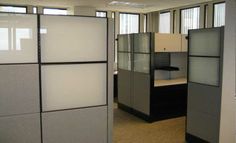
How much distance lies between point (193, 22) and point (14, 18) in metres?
5.61

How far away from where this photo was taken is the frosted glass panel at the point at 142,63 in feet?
15.8

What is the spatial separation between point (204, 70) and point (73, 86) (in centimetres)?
195

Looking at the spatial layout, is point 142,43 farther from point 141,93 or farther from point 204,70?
point 204,70

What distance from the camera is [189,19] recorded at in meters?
7.16

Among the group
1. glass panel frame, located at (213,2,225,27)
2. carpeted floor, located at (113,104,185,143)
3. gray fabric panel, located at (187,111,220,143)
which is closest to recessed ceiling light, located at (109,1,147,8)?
glass panel frame, located at (213,2,225,27)

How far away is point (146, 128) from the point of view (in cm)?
456

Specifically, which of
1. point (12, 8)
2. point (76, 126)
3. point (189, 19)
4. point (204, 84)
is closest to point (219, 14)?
point (189, 19)

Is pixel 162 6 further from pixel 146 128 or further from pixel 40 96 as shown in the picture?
pixel 40 96

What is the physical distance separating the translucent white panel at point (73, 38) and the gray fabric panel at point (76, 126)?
2.02 ft

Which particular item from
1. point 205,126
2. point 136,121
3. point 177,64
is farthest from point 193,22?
point 205,126

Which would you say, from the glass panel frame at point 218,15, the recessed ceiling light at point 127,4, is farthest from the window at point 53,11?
the glass panel frame at point 218,15

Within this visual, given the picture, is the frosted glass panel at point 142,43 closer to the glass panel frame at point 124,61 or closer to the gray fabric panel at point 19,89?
the glass panel frame at point 124,61

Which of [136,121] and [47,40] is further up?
[47,40]

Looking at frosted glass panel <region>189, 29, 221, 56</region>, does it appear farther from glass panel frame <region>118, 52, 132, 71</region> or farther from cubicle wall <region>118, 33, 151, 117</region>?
glass panel frame <region>118, 52, 132, 71</region>
